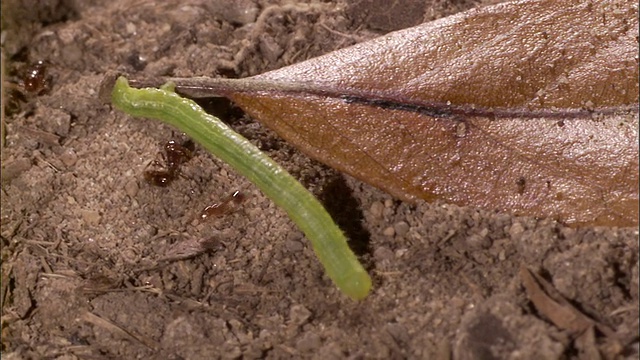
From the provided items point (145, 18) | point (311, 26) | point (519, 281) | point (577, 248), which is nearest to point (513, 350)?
point (519, 281)

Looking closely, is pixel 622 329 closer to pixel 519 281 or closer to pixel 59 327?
pixel 519 281

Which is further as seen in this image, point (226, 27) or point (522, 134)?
point (226, 27)

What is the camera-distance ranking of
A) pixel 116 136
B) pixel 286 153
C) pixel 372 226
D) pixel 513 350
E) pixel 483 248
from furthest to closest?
pixel 116 136 < pixel 286 153 < pixel 372 226 < pixel 483 248 < pixel 513 350

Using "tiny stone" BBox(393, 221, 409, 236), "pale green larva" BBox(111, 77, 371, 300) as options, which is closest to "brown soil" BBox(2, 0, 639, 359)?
"tiny stone" BBox(393, 221, 409, 236)

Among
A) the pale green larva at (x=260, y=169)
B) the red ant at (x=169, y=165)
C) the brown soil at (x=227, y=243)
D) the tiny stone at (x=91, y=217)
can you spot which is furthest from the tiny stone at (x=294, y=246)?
the tiny stone at (x=91, y=217)

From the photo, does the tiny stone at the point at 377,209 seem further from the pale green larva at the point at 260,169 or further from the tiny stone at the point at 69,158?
the tiny stone at the point at 69,158

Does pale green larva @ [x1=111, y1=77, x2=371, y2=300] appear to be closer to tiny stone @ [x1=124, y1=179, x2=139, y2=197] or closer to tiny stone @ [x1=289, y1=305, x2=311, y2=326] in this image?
tiny stone @ [x1=289, y1=305, x2=311, y2=326]

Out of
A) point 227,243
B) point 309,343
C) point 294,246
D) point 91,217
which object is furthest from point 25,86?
point 309,343
